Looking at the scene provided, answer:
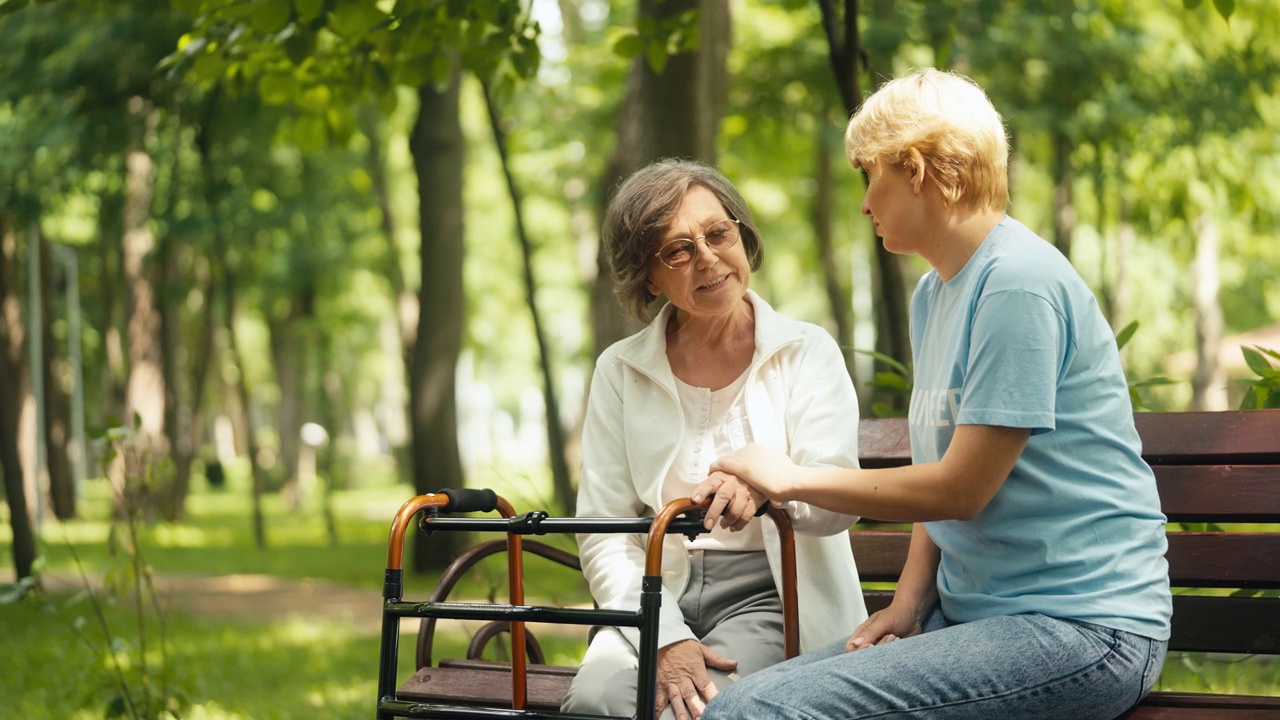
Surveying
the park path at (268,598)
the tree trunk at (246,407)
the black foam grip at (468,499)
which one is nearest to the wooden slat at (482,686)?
the black foam grip at (468,499)

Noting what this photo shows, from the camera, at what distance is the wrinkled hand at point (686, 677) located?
2.80 metres

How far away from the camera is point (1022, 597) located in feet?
8.30

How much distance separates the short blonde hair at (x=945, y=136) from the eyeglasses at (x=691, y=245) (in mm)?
562

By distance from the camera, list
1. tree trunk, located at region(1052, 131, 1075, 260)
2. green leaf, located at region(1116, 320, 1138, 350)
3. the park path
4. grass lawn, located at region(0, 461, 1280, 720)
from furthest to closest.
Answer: tree trunk, located at region(1052, 131, 1075, 260)
the park path
grass lawn, located at region(0, 461, 1280, 720)
green leaf, located at region(1116, 320, 1138, 350)

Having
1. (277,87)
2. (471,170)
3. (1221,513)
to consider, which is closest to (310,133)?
(277,87)

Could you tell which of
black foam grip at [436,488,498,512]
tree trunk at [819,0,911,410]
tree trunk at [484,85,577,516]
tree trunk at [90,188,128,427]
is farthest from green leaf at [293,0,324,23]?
tree trunk at [90,188,128,427]

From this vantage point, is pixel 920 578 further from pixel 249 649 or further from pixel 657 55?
pixel 249 649

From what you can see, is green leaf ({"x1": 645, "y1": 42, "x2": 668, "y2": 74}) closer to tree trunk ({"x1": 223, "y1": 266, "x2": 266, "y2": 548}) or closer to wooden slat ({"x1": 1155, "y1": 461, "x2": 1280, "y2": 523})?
wooden slat ({"x1": 1155, "y1": 461, "x2": 1280, "y2": 523})

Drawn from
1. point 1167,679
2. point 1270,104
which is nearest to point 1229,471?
point 1167,679

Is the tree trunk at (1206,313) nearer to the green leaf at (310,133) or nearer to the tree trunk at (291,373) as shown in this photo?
the tree trunk at (291,373)

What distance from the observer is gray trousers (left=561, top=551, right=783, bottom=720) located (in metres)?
2.91

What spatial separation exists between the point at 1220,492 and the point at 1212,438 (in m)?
0.13

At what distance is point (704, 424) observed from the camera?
3.25 m

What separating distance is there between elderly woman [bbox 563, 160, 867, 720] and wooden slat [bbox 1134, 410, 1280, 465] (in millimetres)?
753
